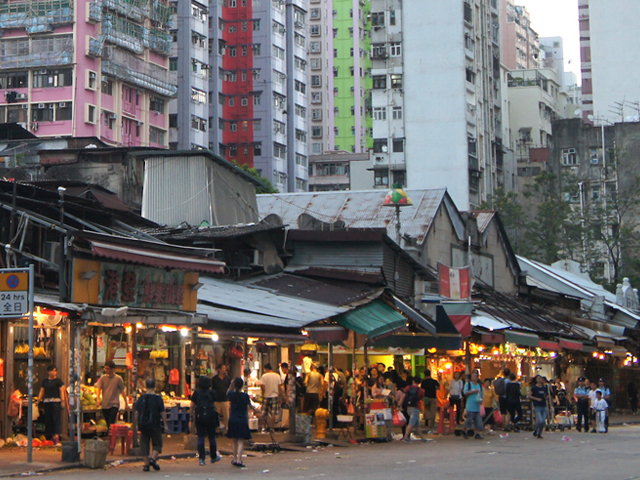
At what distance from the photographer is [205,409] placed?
17.2 meters

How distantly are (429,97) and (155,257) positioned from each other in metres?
62.8

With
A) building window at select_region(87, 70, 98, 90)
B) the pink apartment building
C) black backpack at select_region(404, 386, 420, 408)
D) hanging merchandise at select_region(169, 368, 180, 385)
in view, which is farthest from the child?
building window at select_region(87, 70, 98, 90)

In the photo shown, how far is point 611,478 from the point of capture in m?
15.6

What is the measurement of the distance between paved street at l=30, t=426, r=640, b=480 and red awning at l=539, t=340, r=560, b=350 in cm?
1058

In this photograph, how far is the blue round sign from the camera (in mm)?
16469

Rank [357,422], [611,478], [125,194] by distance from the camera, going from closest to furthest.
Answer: [611,478] → [357,422] → [125,194]

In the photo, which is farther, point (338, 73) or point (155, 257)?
point (338, 73)

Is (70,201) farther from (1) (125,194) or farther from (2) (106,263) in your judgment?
(1) (125,194)

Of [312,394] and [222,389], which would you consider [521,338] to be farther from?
[222,389]

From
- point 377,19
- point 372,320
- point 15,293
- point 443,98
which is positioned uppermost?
point 377,19

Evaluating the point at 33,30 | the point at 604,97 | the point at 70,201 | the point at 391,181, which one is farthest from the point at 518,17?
the point at 70,201

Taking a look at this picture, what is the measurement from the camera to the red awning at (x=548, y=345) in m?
34.2

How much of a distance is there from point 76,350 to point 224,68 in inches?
3091

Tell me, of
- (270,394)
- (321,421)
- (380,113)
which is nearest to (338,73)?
(380,113)
